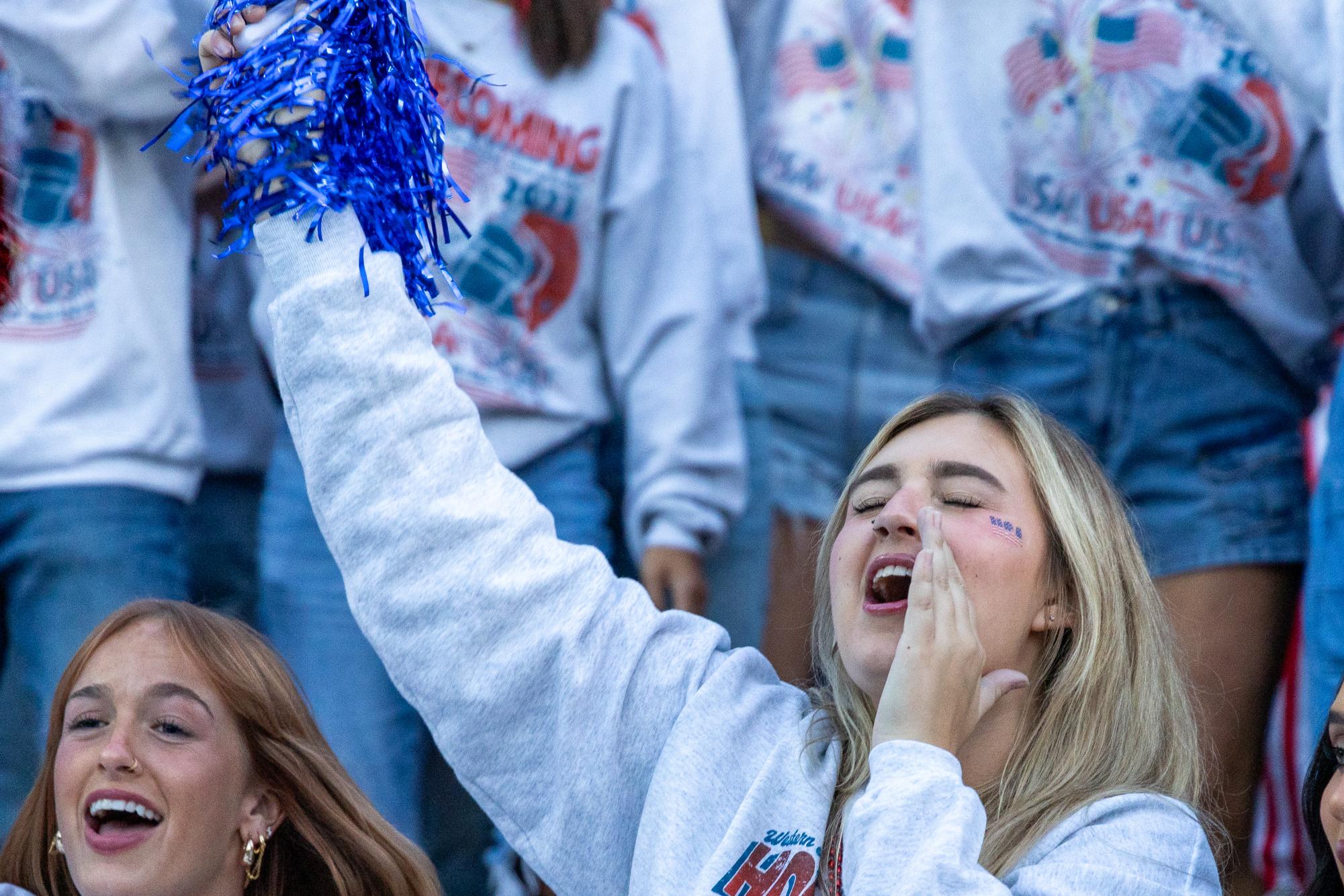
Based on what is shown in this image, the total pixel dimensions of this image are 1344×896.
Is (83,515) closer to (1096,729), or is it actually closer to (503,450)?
(503,450)

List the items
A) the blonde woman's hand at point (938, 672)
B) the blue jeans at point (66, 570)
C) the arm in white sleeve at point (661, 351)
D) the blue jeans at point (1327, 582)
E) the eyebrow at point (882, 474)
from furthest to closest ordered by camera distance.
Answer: the arm in white sleeve at point (661, 351) < the blue jeans at point (66, 570) < the blue jeans at point (1327, 582) < the eyebrow at point (882, 474) < the blonde woman's hand at point (938, 672)

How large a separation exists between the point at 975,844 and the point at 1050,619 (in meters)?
0.46

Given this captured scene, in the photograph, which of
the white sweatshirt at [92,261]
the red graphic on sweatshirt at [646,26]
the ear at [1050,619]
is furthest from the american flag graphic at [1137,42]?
the white sweatshirt at [92,261]

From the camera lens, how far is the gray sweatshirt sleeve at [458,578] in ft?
6.24

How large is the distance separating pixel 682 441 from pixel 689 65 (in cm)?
87

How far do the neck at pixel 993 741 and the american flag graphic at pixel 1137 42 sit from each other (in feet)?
5.24

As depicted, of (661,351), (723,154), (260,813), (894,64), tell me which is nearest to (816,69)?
(894,64)

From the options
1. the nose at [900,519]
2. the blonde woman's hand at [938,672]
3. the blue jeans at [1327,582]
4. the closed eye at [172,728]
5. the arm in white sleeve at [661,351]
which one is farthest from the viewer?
the arm in white sleeve at [661,351]

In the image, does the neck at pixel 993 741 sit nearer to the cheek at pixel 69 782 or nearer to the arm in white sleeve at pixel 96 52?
the cheek at pixel 69 782

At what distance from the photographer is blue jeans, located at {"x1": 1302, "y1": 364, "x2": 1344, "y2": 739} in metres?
2.61

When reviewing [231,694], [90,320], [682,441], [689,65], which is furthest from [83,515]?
[689,65]

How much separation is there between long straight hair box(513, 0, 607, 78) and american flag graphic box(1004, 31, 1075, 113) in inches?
32.7

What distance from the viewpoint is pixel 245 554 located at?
3.40 metres

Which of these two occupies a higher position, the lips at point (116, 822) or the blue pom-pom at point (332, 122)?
the blue pom-pom at point (332, 122)
